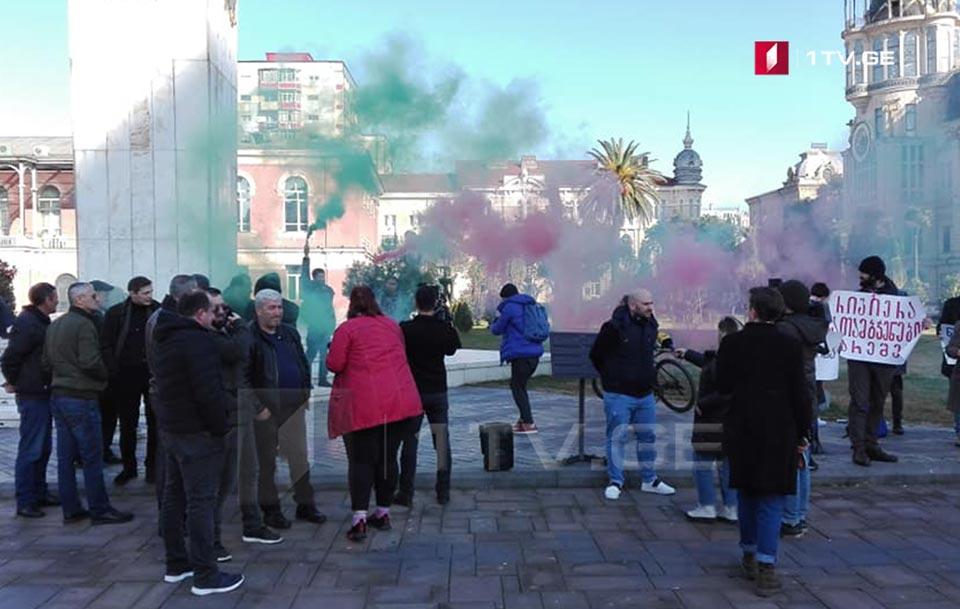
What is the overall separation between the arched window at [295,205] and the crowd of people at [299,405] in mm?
8464

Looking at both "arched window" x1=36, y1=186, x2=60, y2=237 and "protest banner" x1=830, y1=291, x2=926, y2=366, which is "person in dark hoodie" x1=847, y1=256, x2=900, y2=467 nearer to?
"protest banner" x1=830, y1=291, x2=926, y2=366

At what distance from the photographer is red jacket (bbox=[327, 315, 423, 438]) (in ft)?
18.6

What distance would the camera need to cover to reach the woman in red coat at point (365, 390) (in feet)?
18.6

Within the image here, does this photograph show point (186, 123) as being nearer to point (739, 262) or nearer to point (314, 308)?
point (314, 308)

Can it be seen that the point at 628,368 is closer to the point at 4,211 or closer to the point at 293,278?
the point at 293,278

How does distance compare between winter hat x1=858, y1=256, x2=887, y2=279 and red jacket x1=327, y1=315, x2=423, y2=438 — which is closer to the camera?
red jacket x1=327, y1=315, x2=423, y2=438

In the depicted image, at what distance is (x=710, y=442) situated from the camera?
595 centimetres

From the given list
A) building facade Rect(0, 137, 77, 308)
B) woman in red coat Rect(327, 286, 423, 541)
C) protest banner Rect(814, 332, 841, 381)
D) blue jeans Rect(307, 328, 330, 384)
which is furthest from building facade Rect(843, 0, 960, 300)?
building facade Rect(0, 137, 77, 308)

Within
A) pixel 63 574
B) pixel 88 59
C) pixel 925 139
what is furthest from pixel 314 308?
pixel 925 139

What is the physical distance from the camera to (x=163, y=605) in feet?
15.0

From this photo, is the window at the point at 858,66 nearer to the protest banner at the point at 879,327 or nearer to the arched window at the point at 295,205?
the arched window at the point at 295,205

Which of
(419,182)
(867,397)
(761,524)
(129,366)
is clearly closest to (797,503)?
(761,524)

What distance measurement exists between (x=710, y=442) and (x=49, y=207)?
2421 inches

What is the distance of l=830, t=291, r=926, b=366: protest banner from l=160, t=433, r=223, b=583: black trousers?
5.91 metres
